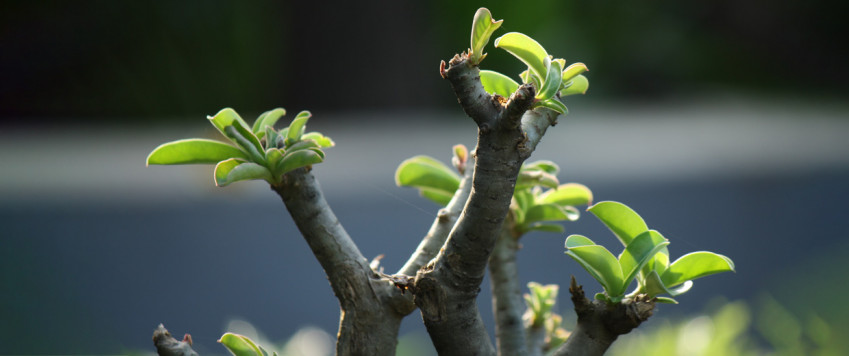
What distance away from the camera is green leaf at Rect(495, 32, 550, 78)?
0.36m

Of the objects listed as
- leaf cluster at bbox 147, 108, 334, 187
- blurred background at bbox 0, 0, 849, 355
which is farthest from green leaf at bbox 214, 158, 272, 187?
blurred background at bbox 0, 0, 849, 355

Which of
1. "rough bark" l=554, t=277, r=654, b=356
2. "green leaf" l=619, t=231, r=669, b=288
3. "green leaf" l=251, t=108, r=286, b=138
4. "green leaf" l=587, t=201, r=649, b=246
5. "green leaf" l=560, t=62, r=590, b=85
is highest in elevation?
"green leaf" l=251, t=108, r=286, b=138

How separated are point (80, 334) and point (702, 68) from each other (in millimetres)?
5026

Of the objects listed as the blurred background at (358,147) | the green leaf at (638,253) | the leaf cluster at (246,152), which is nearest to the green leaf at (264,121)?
the leaf cluster at (246,152)

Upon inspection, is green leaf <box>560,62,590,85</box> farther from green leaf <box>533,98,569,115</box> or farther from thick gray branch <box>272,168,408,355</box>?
thick gray branch <box>272,168,408,355</box>

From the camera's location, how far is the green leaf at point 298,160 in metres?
0.40

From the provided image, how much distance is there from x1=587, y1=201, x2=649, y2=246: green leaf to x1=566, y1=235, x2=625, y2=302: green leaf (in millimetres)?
20

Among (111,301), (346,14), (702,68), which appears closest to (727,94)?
(702,68)

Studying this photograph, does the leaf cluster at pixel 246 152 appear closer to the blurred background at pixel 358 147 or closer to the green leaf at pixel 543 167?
the green leaf at pixel 543 167

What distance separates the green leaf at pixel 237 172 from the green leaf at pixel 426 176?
130mm

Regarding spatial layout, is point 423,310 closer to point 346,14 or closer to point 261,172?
point 261,172

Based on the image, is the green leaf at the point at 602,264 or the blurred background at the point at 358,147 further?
the blurred background at the point at 358,147

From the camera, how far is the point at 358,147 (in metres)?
3.58

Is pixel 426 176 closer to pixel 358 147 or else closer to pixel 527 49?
pixel 527 49
